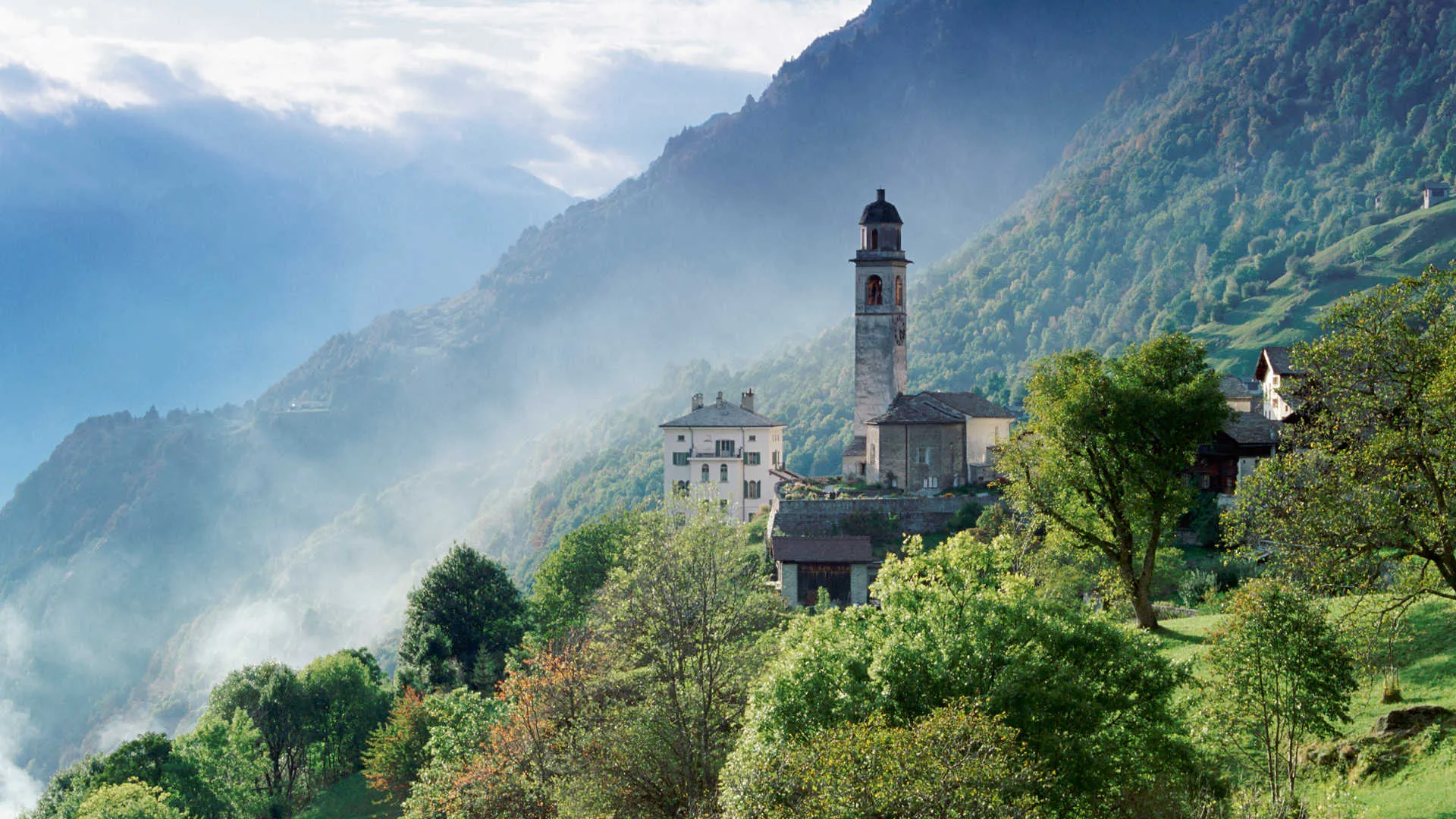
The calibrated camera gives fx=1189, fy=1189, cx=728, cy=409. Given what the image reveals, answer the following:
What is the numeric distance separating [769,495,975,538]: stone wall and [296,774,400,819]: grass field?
24028 millimetres

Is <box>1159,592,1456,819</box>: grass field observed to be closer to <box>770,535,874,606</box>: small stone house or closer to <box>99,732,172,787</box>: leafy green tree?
<box>770,535,874,606</box>: small stone house

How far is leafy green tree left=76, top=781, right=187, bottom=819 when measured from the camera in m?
47.3

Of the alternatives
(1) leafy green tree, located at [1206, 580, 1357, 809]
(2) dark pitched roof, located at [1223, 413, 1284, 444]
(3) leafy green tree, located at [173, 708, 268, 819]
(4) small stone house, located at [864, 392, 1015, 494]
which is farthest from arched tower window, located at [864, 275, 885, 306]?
(1) leafy green tree, located at [1206, 580, 1357, 809]

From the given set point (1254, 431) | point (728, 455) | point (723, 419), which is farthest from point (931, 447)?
point (723, 419)

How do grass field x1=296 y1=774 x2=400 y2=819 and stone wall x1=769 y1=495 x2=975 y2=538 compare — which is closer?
grass field x1=296 y1=774 x2=400 y2=819

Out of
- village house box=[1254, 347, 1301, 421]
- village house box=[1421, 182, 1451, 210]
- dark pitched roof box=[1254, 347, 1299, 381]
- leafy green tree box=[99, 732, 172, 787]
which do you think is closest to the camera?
leafy green tree box=[99, 732, 172, 787]

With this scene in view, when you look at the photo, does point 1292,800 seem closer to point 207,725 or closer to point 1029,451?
point 1029,451

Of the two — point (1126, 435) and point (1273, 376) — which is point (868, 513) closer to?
point (1273, 376)

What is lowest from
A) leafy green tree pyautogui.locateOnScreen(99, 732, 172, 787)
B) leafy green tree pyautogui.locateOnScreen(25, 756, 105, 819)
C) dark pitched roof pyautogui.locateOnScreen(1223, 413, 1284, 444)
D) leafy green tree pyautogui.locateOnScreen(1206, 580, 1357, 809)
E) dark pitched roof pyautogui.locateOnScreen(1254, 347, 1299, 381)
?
leafy green tree pyautogui.locateOnScreen(25, 756, 105, 819)

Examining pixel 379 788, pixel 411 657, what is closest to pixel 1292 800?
pixel 379 788

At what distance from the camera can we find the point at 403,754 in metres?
52.5

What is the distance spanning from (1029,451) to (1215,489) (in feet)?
84.4

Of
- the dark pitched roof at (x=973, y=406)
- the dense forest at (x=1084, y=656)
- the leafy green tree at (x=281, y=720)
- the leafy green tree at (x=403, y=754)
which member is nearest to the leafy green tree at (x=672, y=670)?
the dense forest at (x=1084, y=656)

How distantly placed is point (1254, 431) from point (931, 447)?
17.4 meters
